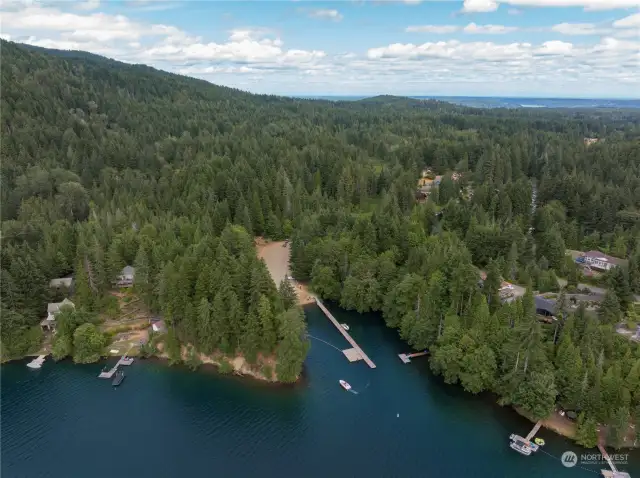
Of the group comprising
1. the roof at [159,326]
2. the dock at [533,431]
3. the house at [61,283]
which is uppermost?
the house at [61,283]

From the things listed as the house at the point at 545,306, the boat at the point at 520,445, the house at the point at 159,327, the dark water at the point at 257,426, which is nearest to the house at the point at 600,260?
the house at the point at 545,306

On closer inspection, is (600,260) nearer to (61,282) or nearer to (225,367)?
(225,367)

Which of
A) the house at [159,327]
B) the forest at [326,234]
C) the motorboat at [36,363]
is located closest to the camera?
the forest at [326,234]

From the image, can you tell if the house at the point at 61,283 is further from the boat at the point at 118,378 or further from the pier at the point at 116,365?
the boat at the point at 118,378

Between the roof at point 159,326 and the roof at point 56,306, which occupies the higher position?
the roof at point 56,306

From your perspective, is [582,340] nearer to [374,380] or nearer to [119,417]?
[374,380]

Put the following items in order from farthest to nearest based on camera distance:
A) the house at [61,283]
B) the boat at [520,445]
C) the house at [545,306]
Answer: the house at [61,283], the house at [545,306], the boat at [520,445]

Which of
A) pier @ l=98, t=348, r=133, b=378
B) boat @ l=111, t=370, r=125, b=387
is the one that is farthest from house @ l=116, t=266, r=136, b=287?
boat @ l=111, t=370, r=125, b=387

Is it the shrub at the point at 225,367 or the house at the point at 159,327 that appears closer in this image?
the shrub at the point at 225,367
